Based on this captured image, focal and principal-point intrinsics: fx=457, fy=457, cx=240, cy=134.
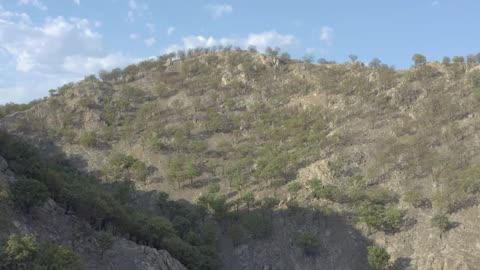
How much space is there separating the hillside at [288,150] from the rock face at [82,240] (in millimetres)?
6095

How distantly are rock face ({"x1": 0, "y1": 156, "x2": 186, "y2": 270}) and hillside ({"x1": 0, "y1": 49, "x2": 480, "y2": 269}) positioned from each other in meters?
6.10

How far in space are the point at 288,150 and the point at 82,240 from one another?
32870 mm

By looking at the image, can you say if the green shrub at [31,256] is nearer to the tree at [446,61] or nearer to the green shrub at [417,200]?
the green shrub at [417,200]

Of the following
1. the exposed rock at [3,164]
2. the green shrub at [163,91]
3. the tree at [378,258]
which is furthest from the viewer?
the green shrub at [163,91]

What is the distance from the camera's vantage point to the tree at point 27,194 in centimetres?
2834

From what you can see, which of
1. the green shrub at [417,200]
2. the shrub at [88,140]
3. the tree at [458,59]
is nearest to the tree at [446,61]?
the tree at [458,59]

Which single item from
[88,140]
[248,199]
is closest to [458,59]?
[248,199]

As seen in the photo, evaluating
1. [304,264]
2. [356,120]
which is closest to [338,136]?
[356,120]

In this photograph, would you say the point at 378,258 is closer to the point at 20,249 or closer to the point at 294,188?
the point at 294,188

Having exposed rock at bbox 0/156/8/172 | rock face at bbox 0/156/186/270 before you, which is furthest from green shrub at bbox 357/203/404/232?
exposed rock at bbox 0/156/8/172

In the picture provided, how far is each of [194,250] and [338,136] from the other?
26534 millimetres

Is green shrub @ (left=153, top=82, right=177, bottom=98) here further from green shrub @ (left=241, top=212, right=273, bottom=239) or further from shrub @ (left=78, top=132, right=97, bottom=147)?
green shrub @ (left=241, top=212, right=273, bottom=239)

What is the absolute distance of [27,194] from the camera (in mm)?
28469

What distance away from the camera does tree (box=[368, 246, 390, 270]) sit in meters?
37.9
